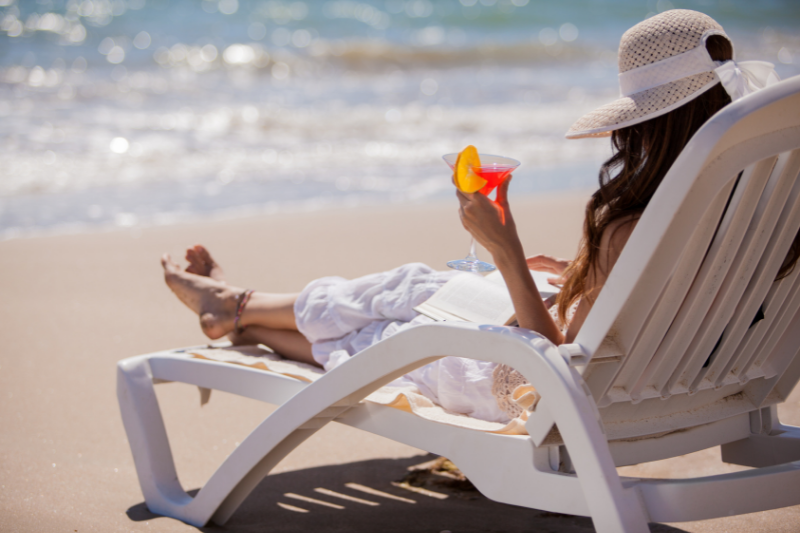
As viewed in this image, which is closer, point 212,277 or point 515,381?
point 515,381

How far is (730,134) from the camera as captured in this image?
4.61 feet

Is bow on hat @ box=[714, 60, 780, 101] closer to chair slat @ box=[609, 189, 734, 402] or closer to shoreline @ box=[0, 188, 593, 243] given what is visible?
chair slat @ box=[609, 189, 734, 402]

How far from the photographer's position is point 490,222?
179cm

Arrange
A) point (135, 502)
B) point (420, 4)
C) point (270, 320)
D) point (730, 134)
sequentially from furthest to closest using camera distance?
point (420, 4)
point (270, 320)
point (135, 502)
point (730, 134)

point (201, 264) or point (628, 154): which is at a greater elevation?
point (628, 154)

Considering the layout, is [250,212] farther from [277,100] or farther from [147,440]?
[277,100]

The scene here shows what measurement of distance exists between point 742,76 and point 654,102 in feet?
0.64

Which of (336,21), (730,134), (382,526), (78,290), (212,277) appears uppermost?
(336,21)

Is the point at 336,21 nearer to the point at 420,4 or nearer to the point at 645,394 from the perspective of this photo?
the point at 420,4

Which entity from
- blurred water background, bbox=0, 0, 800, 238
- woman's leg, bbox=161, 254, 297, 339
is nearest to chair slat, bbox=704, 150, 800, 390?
woman's leg, bbox=161, 254, 297, 339

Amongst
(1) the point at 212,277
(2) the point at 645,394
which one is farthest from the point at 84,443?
(2) the point at 645,394

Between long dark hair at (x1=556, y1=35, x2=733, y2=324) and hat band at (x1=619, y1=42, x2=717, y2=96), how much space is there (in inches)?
1.7

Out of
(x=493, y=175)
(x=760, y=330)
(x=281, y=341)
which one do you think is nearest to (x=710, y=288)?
(x=760, y=330)

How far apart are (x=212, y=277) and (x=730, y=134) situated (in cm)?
233
